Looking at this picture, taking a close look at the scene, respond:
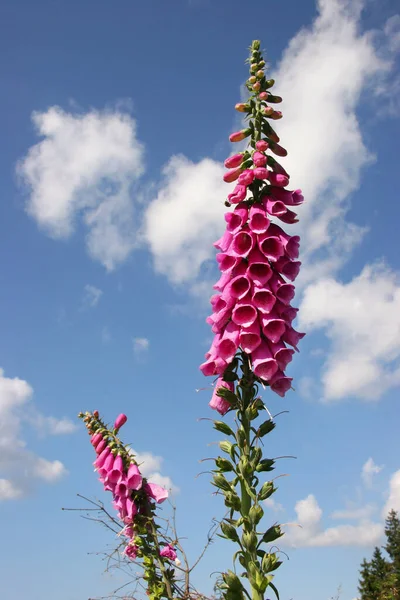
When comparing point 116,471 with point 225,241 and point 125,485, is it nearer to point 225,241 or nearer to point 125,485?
point 125,485

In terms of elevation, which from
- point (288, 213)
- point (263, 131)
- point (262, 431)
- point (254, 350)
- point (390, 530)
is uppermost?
point (390, 530)

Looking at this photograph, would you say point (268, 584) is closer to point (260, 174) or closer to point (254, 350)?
point (254, 350)

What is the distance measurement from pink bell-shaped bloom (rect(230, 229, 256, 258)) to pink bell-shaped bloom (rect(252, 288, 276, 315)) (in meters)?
0.34

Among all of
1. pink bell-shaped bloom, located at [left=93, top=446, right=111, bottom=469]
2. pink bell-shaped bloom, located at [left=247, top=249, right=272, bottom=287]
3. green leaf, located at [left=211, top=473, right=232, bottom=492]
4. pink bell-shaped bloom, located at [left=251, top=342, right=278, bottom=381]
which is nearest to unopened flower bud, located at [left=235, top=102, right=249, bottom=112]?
pink bell-shaped bloom, located at [left=247, top=249, right=272, bottom=287]

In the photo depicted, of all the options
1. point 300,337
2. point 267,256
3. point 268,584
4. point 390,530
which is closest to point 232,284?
point 267,256

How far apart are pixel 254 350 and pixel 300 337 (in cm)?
40

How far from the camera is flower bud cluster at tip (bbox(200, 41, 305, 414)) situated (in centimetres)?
344

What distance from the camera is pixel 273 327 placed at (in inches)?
136

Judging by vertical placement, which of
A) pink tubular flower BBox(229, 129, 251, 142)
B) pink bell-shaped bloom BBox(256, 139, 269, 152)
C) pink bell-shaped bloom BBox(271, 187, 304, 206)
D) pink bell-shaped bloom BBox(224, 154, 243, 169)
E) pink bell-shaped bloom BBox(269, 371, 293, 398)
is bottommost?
pink bell-shaped bloom BBox(269, 371, 293, 398)

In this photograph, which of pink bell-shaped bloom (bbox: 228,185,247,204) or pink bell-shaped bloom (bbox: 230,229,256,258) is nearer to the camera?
pink bell-shaped bloom (bbox: 230,229,256,258)

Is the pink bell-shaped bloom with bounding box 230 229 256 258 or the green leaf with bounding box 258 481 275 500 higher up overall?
the pink bell-shaped bloom with bounding box 230 229 256 258

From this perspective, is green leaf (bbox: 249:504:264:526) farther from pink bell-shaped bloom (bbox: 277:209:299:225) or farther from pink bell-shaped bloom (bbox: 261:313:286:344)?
pink bell-shaped bloom (bbox: 277:209:299:225)

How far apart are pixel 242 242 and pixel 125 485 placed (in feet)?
9.03

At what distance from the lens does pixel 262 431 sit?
3.36 metres
